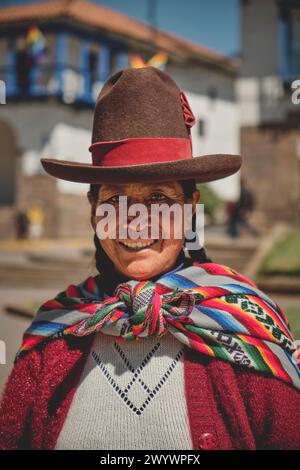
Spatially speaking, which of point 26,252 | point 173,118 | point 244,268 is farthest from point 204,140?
point 173,118

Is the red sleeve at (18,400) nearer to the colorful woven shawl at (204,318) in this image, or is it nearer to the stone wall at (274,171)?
the colorful woven shawl at (204,318)

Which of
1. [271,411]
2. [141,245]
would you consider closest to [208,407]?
[271,411]

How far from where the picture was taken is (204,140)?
23.2 metres

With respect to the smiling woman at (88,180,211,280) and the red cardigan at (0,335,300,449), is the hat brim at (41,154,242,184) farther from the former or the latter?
the red cardigan at (0,335,300,449)

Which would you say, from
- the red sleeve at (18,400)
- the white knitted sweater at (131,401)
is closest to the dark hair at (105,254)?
the white knitted sweater at (131,401)

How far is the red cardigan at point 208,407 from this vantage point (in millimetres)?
1837

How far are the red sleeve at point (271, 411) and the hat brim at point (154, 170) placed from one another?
65cm

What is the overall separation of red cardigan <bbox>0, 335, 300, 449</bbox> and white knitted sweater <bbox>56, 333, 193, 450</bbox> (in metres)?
0.04

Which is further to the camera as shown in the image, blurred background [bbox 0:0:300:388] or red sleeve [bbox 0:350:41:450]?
blurred background [bbox 0:0:300:388]

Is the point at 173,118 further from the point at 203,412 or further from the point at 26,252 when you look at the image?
the point at 26,252

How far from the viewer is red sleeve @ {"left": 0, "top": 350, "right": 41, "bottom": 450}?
197 cm

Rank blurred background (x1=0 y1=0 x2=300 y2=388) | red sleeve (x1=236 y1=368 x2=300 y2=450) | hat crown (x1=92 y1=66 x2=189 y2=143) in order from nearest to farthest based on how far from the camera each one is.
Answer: red sleeve (x1=236 y1=368 x2=300 y2=450)
hat crown (x1=92 y1=66 x2=189 y2=143)
blurred background (x1=0 y1=0 x2=300 y2=388)

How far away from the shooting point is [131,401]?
190 cm

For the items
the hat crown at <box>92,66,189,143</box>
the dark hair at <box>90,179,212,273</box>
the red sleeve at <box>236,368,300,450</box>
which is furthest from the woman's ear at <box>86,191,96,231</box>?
the red sleeve at <box>236,368,300,450</box>
